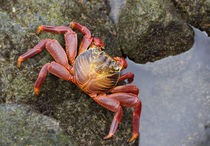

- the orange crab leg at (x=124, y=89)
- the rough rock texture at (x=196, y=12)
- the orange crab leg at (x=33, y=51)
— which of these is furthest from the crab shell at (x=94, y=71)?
the rough rock texture at (x=196, y=12)

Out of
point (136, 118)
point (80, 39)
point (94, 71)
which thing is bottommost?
point (136, 118)

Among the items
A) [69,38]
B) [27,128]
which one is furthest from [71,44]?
[27,128]

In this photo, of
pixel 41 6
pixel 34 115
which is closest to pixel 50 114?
pixel 34 115

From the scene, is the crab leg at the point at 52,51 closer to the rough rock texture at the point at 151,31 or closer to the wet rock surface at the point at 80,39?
the wet rock surface at the point at 80,39

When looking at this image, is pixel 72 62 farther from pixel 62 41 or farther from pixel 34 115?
pixel 34 115

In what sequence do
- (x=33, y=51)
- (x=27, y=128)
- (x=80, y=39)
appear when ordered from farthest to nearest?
(x=80, y=39), (x=33, y=51), (x=27, y=128)

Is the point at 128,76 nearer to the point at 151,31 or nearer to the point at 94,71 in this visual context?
the point at 94,71
